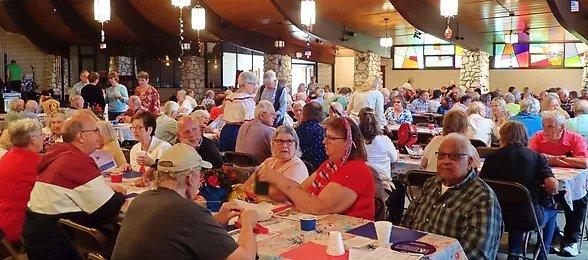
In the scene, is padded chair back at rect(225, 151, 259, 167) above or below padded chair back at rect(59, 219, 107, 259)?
above

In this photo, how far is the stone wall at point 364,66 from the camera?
1722cm

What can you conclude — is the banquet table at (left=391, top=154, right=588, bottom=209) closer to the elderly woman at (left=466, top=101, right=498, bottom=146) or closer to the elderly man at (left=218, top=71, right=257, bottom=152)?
the elderly woman at (left=466, top=101, right=498, bottom=146)

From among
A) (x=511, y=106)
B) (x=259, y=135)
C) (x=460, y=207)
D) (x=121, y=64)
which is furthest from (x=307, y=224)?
(x=121, y=64)

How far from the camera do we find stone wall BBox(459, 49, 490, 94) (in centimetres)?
1608

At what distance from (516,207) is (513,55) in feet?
49.4

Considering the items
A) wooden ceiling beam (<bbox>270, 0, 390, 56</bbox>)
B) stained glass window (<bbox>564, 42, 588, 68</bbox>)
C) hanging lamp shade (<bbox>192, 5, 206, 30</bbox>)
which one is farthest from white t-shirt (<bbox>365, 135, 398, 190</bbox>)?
stained glass window (<bbox>564, 42, 588, 68</bbox>)

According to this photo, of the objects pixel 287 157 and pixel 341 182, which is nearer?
pixel 341 182

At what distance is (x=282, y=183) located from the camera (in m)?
3.27

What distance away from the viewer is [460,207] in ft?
9.73

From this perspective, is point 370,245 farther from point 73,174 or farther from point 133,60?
point 133,60

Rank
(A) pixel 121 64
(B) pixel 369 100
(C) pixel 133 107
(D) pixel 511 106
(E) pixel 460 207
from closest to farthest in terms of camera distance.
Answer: (E) pixel 460 207 → (B) pixel 369 100 → (C) pixel 133 107 → (D) pixel 511 106 → (A) pixel 121 64

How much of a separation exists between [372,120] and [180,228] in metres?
3.03

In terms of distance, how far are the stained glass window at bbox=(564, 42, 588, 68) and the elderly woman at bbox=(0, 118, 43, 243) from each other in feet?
54.6

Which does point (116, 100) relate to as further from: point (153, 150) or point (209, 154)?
point (209, 154)
